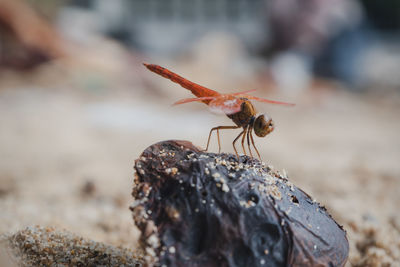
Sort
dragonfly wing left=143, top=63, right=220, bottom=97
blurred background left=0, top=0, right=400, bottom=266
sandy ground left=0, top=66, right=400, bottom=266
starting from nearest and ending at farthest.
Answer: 1. dragonfly wing left=143, top=63, right=220, bottom=97
2. sandy ground left=0, top=66, right=400, bottom=266
3. blurred background left=0, top=0, right=400, bottom=266

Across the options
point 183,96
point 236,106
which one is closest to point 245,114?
point 236,106

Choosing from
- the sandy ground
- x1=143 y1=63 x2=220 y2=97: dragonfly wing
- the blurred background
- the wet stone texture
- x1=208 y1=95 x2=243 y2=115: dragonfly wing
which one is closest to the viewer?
the wet stone texture

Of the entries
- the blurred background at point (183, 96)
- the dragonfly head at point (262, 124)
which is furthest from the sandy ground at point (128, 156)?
the dragonfly head at point (262, 124)

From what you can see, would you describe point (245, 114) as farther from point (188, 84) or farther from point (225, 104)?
point (188, 84)

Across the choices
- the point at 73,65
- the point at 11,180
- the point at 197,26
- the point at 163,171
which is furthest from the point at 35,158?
the point at 197,26

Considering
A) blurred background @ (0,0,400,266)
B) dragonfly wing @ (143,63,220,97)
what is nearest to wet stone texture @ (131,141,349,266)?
dragonfly wing @ (143,63,220,97)

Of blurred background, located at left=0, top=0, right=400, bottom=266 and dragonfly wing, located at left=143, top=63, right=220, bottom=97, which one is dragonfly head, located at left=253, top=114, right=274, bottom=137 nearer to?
dragonfly wing, located at left=143, top=63, right=220, bottom=97
